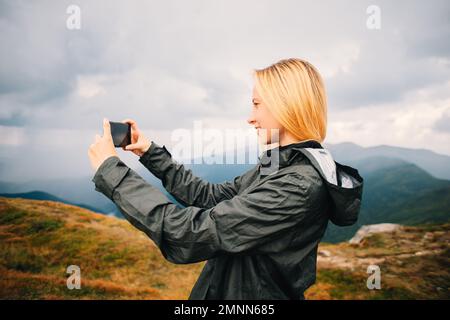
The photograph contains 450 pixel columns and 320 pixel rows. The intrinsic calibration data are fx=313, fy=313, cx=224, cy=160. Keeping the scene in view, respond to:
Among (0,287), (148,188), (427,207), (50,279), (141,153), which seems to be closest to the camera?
(148,188)

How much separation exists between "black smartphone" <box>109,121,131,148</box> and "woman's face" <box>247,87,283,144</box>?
130cm

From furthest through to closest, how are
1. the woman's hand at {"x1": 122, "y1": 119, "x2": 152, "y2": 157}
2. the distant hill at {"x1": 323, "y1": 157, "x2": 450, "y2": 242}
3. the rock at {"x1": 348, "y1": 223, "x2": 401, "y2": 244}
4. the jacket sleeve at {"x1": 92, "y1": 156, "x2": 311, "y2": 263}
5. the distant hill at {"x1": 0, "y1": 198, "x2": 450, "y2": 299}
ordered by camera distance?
the distant hill at {"x1": 323, "y1": 157, "x2": 450, "y2": 242}, the rock at {"x1": 348, "y1": 223, "x2": 401, "y2": 244}, the distant hill at {"x1": 0, "y1": 198, "x2": 450, "y2": 299}, the woman's hand at {"x1": 122, "y1": 119, "x2": 152, "y2": 157}, the jacket sleeve at {"x1": 92, "y1": 156, "x2": 311, "y2": 263}

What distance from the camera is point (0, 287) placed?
13.1 meters

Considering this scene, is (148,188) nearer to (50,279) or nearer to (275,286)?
(275,286)

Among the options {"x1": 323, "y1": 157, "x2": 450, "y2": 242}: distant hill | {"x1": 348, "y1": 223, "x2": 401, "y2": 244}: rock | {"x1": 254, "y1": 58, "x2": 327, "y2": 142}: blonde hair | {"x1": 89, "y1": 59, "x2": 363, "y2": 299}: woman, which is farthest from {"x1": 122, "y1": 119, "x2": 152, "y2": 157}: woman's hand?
{"x1": 323, "y1": 157, "x2": 450, "y2": 242}: distant hill

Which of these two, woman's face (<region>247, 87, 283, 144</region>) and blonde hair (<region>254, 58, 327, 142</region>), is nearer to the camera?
blonde hair (<region>254, 58, 327, 142</region>)

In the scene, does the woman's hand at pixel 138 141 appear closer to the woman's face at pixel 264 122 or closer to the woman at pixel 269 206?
the woman at pixel 269 206

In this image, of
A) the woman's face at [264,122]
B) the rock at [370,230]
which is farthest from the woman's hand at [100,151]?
the rock at [370,230]

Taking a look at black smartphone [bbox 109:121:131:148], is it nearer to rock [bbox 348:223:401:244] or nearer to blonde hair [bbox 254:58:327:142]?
blonde hair [bbox 254:58:327:142]

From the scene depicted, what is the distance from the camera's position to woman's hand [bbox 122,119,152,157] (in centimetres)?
335

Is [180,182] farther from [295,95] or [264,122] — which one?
[295,95]

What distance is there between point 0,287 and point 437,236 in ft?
86.4

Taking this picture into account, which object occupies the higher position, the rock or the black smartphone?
the black smartphone

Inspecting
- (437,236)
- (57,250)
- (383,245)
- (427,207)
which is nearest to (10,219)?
(57,250)
